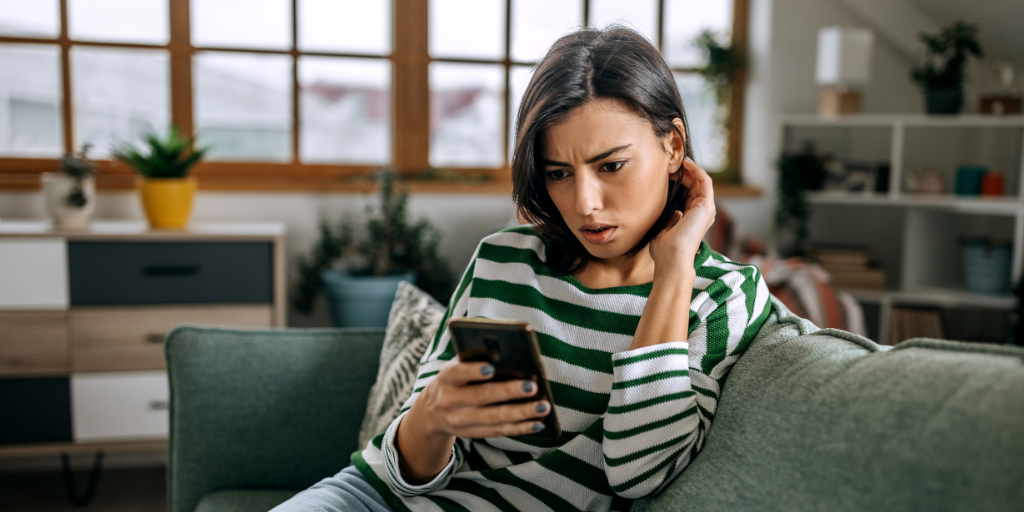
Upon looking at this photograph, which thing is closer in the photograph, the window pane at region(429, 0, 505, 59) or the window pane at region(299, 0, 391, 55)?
the window pane at region(299, 0, 391, 55)

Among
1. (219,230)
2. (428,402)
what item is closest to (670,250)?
(428,402)

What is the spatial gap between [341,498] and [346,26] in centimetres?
248

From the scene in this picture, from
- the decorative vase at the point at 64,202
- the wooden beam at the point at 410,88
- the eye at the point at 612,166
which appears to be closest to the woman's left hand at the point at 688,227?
the eye at the point at 612,166

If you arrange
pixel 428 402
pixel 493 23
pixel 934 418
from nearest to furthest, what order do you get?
pixel 934 418, pixel 428 402, pixel 493 23

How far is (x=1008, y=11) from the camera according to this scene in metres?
2.90

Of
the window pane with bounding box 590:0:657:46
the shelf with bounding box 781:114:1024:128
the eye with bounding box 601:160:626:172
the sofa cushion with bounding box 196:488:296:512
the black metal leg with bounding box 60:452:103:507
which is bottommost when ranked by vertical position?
the black metal leg with bounding box 60:452:103:507

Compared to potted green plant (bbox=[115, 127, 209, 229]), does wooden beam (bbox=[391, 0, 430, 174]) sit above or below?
above

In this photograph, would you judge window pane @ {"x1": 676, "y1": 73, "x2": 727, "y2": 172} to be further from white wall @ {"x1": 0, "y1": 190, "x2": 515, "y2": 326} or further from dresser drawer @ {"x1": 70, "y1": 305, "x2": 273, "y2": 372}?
dresser drawer @ {"x1": 70, "y1": 305, "x2": 273, "y2": 372}

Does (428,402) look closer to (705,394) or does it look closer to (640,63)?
(705,394)

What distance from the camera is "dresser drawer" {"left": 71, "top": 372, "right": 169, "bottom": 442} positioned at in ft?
7.63

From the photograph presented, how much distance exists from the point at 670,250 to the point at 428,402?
0.36 m

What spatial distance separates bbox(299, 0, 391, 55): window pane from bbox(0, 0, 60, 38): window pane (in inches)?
35.9

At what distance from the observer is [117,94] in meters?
2.91

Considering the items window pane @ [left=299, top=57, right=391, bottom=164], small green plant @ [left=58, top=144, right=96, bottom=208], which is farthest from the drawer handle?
window pane @ [left=299, top=57, right=391, bottom=164]
